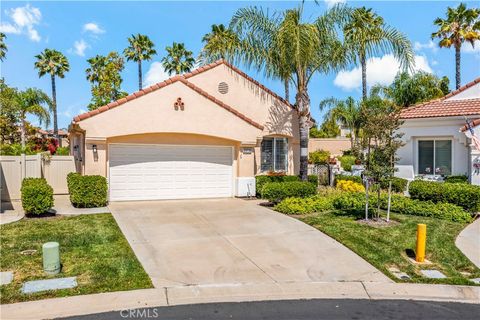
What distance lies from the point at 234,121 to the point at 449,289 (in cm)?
1063

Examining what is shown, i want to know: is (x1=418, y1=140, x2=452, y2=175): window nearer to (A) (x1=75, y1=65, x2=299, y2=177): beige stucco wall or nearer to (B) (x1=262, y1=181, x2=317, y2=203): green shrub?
(A) (x1=75, y1=65, x2=299, y2=177): beige stucco wall

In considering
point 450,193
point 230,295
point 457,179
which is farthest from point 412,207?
point 230,295

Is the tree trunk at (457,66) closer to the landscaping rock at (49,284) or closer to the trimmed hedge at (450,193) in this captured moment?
the trimmed hedge at (450,193)

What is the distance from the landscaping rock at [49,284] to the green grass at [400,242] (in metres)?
5.66

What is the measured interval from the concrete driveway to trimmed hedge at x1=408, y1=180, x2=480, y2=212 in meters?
5.35

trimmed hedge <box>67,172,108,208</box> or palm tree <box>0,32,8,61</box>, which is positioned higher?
palm tree <box>0,32,8,61</box>

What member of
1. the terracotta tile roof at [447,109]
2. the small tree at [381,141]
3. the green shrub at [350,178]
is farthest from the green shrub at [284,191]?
Result: the terracotta tile roof at [447,109]

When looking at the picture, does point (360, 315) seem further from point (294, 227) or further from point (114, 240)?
point (114, 240)

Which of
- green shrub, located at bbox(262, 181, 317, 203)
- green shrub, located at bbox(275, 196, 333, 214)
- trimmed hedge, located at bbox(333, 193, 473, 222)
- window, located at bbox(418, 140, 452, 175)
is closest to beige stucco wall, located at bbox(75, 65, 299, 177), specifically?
green shrub, located at bbox(262, 181, 317, 203)

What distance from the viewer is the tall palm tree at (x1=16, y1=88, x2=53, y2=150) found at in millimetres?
24250

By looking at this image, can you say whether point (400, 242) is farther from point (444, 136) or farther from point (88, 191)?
point (444, 136)

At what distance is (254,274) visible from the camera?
24.4ft

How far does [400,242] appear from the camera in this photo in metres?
9.52

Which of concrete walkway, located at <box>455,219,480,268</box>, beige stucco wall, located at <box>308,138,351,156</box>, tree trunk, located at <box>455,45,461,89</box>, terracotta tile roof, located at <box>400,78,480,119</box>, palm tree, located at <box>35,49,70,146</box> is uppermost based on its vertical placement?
palm tree, located at <box>35,49,70,146</box>
